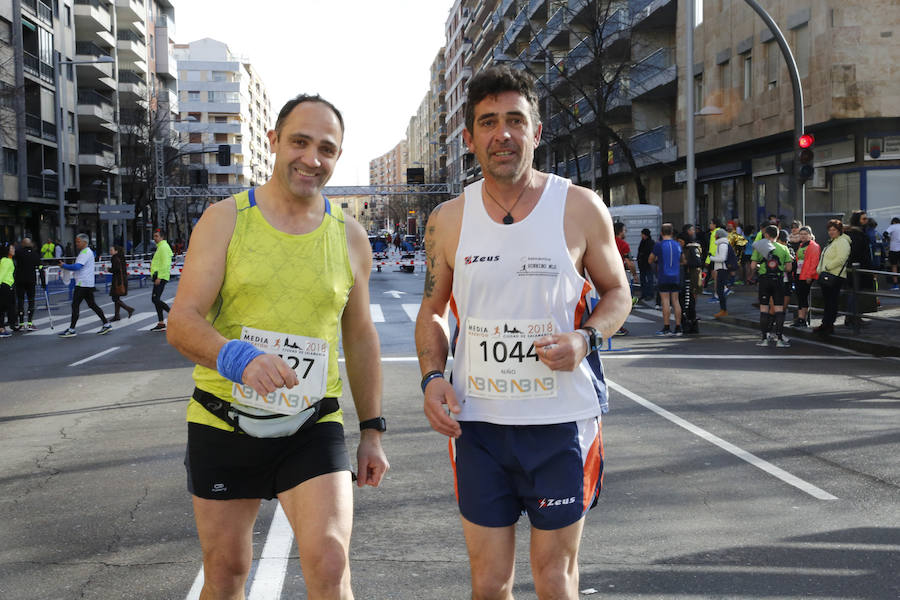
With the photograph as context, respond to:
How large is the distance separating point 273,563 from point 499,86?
2.63 m

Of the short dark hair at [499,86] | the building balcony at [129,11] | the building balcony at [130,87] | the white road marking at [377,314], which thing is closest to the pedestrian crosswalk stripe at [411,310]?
the white road marking at [377,314]

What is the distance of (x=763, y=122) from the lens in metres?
30.0

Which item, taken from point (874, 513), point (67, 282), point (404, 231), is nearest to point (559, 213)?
point (874, 513)

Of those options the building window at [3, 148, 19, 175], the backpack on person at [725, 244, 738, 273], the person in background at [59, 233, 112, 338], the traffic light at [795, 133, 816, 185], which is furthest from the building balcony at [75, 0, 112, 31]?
the traffic light at [795, 133, 816, 185]

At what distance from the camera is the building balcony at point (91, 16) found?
197 feet

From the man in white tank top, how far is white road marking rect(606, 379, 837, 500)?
3.39m

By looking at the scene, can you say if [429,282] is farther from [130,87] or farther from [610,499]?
[130,87]

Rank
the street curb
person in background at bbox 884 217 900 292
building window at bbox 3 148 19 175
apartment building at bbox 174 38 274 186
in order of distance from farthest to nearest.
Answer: apartment building at bbox 174 38 274 186
building window at bbox 3 148 19 175
person in background at bbox 884 217 900 292
the street curb

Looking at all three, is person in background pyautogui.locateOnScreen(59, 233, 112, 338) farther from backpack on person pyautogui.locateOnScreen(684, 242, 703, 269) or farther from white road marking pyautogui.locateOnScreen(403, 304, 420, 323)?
backpack on person pyautogui.locateOnScreen(684, 242, 703, 269)

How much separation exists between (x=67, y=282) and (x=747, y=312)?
1812 centimetres

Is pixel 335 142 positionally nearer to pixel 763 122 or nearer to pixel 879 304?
pixel 879 304

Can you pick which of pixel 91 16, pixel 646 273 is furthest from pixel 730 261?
pixel 91 16

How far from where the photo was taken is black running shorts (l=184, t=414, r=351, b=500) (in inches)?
118

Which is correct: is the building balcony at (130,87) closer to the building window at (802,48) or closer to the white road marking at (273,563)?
the building window at (802,48)
